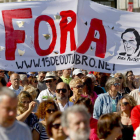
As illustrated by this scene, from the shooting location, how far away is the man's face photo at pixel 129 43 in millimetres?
9094

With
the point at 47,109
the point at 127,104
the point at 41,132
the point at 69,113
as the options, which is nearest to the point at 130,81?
the point at 127,104

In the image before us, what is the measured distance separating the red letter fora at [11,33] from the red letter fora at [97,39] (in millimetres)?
1144

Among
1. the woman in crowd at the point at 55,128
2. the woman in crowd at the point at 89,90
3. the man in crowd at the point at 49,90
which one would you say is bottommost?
the man in crowd at the point at 49,90

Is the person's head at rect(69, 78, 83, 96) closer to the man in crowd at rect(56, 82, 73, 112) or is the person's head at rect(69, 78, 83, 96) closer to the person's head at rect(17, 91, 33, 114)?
the man in crowd at rect(56, 82, 73, 112)

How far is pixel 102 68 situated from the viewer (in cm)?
881

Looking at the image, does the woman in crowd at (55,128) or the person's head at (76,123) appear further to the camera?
the woman in crowd at (55,128)

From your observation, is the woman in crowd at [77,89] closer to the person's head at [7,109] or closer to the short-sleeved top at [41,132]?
the short-sleeved top at [41,132]

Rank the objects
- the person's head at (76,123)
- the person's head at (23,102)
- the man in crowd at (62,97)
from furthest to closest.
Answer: the man in crowd at (62,97)
the person's head at (23,102)
the person's head at (76,123)

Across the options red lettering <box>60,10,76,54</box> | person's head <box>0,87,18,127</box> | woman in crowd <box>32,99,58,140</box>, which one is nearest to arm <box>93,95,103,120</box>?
red lettering <box>60,10,76,54</box>

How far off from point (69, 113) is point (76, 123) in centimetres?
13

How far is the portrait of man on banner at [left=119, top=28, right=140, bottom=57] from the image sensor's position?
9094 millimetres

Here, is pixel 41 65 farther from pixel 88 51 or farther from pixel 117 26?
pixel 117 26

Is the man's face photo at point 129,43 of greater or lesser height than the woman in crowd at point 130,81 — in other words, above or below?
above

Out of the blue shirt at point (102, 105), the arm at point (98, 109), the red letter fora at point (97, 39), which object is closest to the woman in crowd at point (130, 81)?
the red letter fora at point (97, 39)
